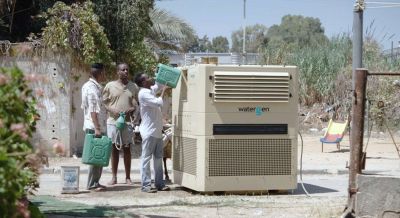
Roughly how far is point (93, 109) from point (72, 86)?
17.2 feet

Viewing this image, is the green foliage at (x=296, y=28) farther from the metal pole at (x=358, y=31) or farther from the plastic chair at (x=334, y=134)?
the metal pole at (x=358, y=31)

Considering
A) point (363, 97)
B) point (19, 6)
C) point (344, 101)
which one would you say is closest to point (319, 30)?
point (344, 101)

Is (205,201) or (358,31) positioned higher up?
(358,31)

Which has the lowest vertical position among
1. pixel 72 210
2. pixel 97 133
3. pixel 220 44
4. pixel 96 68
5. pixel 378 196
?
pixel 72 210

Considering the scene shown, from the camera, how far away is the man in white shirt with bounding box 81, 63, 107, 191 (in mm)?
10742

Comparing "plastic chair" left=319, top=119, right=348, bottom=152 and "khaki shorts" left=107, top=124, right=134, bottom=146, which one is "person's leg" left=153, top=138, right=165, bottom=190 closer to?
"khaki shorts" left=107, top=124, right=134, bottom=146

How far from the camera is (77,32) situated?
15516mm

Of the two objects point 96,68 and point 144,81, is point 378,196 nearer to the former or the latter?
point 144,81

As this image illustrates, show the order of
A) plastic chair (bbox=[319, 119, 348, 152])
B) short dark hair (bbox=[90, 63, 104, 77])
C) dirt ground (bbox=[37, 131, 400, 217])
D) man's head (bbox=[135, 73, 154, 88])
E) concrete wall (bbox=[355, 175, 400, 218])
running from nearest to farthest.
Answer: concrete wall (bbox=[355, 175, 400, 218])
dirt ground (bbox=[37, 131, 400, 217])
man's head (bbox=[135, 73, 154, 88])
short dark hair (bbox=[90, 63, 104, 77])
plastic chair (bbox=[319, 119, 348, 152])

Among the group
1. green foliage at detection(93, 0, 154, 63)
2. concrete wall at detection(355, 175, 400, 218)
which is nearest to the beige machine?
concrete wall at detection(355, 175, 400, 218)

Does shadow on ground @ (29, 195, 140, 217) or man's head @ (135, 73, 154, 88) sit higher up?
man's head @ (135, 73, 154, 88)

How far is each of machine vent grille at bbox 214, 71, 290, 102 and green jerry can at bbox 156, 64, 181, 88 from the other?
768mm

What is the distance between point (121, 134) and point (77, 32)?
5016 millimetres

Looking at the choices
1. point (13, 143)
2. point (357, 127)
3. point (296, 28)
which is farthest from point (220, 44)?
point (13, 143)
